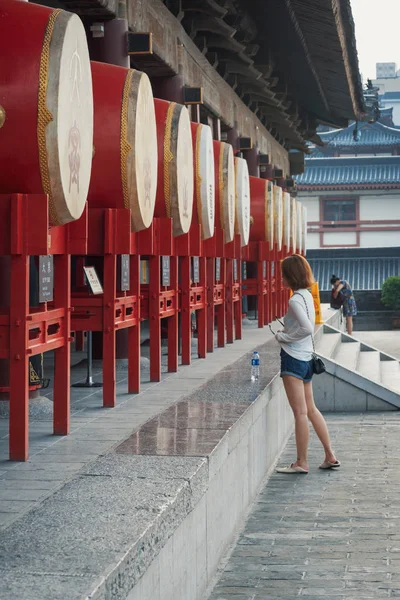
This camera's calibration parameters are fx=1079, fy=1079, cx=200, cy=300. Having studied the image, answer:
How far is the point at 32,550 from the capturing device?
10.5 feet

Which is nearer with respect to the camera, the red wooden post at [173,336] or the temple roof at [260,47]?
the red wooden post at [173,336]

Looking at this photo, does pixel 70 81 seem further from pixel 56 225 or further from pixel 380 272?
pixel 380 272

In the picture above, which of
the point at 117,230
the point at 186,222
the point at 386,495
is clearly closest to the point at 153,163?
the point at 117,230

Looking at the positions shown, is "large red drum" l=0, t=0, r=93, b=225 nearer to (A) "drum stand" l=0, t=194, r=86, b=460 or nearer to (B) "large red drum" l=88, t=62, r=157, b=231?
(A) "drum stand" l=0, t=194, r=86, b=460

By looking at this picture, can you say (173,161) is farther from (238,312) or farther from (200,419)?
(238,312)

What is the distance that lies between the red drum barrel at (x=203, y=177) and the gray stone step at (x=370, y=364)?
4382 mm

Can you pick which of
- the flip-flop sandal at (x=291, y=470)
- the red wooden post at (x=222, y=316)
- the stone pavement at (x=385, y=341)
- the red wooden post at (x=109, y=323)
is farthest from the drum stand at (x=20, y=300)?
the stone pavement at (x=385, y=341)

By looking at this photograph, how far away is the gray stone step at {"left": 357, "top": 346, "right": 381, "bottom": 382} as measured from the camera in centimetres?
1376

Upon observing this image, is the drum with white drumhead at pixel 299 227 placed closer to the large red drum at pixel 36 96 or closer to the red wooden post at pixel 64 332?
the red wooden post at pixel 64 332

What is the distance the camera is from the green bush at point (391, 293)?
35.2 metres

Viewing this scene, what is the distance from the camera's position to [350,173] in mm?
41312

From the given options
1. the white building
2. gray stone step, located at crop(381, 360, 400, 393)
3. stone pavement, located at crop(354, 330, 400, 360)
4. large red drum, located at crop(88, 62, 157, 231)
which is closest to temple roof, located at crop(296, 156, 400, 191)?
the white building

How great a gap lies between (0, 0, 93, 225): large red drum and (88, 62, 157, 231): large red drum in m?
1.37

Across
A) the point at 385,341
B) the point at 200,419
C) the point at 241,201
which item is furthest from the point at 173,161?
the point at 385,341
